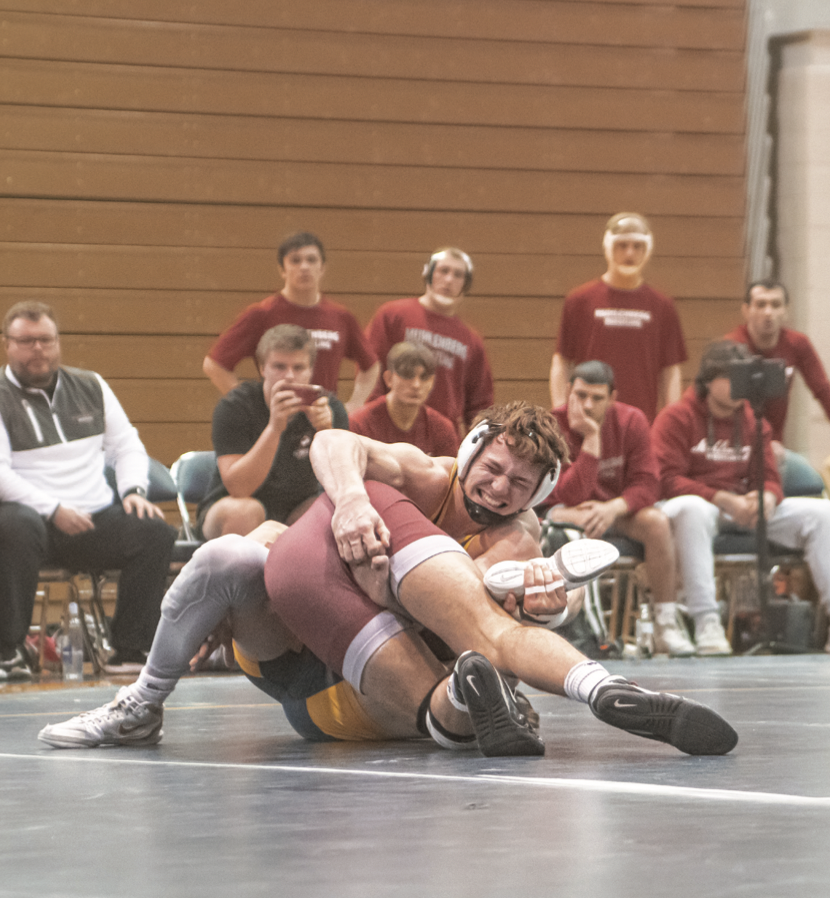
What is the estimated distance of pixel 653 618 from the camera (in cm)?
660

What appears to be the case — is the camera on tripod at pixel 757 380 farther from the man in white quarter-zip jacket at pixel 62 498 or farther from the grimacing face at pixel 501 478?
the grimacing face at pixel 501 478

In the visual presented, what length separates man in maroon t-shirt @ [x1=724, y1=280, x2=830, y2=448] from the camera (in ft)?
23.2

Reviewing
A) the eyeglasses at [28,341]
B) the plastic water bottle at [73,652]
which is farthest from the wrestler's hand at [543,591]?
the eyeglasses at [28,341]

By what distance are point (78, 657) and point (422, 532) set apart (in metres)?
3.14

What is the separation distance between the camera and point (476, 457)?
9.23ft

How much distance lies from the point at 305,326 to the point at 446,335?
0.66m

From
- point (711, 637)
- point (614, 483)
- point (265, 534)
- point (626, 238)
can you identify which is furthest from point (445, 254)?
point (265, 534)

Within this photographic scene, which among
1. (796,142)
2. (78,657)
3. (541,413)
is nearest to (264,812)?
(541,413)

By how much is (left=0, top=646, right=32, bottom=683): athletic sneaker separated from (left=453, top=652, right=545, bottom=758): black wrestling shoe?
121 inches

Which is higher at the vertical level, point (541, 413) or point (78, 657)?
point (541, 413)

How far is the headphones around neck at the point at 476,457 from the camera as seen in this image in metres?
2.80

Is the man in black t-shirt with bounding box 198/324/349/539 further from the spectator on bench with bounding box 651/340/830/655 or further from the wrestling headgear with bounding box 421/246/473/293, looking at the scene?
the spectator on bench with bounding box 651/340/830/655

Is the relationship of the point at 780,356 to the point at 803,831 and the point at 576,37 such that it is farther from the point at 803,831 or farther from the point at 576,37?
the point at 803,831

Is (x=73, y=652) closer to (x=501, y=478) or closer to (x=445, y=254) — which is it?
(x=445, y=254)
